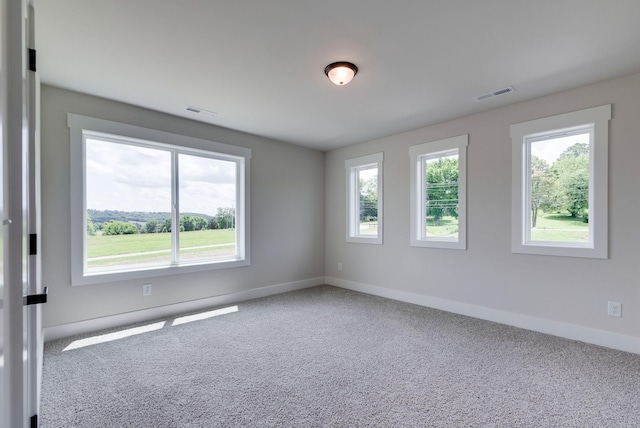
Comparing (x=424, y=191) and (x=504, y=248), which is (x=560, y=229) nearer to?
(x=504, y=248)

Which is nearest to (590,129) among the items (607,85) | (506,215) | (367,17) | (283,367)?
(607,85)

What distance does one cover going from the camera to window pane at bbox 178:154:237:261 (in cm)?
414

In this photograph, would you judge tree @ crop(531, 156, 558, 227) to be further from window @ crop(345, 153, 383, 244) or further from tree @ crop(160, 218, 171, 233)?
tree @ crop(160, 218, 171, 233)

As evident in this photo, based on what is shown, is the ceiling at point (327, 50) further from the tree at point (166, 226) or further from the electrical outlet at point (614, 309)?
the electrical outlet at point (614, 309)

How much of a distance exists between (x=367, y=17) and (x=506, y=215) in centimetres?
278

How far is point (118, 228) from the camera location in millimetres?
3598

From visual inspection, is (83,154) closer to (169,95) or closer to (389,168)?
(169,95)

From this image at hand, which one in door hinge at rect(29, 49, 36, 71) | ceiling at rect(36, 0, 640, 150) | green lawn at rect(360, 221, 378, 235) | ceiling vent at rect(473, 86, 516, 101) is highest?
ceiling at rect(36, 0, 640, 150)

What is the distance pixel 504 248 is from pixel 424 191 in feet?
4.32

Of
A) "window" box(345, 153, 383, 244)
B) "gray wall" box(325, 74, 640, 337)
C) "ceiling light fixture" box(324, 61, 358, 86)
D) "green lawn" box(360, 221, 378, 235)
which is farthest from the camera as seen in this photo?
"green lawn" box(360, 221, 378, 235)

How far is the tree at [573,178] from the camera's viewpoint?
3.21 m

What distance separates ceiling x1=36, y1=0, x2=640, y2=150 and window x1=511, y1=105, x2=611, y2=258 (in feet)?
1.34

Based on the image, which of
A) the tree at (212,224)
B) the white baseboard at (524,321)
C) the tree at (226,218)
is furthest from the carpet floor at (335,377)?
the tree at (226,218)

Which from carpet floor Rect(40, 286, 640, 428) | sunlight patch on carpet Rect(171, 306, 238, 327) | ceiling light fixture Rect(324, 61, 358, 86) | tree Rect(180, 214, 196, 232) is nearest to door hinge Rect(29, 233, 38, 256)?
carpet floor Rect(40, 286, 640, 428)
